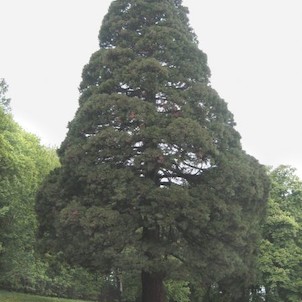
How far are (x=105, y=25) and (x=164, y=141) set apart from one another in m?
6.91

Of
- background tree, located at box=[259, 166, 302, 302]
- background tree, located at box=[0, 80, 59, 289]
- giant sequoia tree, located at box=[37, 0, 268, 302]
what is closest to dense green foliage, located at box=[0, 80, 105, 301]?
background tree, located at box=[0, 80, 59, 289]

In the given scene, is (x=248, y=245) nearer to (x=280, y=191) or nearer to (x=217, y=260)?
(x=217, y=260)

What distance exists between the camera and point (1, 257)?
64.4ft

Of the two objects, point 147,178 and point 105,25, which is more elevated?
point 105,25

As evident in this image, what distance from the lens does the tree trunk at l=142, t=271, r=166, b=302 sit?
577 inches

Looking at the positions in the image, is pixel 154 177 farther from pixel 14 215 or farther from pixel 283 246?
pixel 283 246

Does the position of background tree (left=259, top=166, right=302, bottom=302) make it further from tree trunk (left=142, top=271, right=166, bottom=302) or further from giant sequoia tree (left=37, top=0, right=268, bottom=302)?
tree trunk (left=142, top=271, right=166, bottom=302)


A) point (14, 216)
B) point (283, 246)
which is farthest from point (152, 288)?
point (283, 246)

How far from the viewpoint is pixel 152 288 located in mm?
14734

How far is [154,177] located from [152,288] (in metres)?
3.98

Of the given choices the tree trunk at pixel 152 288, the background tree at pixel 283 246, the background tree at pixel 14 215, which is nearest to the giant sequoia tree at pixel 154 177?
the tree trunk at pixel 152 288

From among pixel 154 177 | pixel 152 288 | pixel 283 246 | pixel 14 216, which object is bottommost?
pixel 152 288

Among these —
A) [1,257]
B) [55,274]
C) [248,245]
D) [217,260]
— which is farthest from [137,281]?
[217,260]

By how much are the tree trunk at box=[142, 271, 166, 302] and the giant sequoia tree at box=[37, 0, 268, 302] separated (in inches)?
1.4
